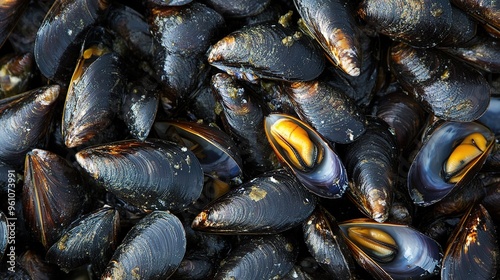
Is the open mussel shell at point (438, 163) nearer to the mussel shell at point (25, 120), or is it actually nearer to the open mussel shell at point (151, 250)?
the open mussel shell at point (151, 250)

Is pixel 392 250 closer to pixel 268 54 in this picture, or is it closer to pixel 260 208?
pixel 260 208

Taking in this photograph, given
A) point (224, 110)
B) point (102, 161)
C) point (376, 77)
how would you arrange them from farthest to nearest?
1. point (376, 77)
2. point (224, 110)
3. point (102, 161)

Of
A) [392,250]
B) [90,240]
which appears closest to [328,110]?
[392,250]

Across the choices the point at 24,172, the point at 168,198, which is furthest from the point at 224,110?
the point at 24,172

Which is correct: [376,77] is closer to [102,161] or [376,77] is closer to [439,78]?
[439,78]

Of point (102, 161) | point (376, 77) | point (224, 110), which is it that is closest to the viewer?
point (102, 161)

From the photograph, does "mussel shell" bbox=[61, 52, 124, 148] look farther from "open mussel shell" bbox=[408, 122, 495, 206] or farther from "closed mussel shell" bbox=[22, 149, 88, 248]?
"open mussel shell" bbox=[408, 122, 495, 206]
